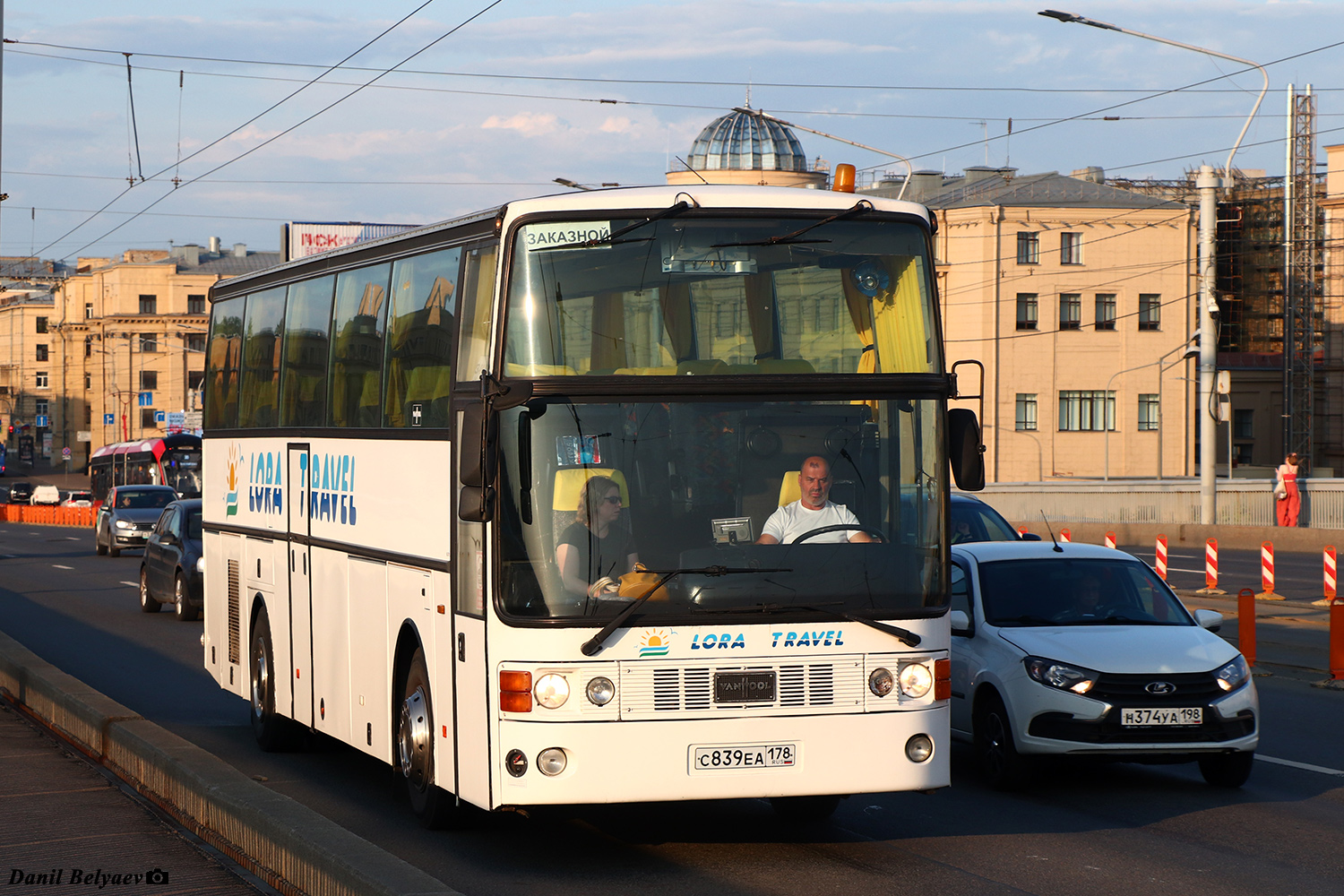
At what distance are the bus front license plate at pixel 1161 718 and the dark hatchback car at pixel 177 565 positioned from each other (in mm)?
15223

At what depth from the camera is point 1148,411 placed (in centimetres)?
7594

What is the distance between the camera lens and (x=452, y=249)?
862 centimetres

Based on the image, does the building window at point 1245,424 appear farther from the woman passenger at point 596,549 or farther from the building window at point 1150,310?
the woman passenger at point 596,549

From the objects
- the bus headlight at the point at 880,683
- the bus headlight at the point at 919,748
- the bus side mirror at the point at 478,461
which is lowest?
the bus headlight at the point at 919,748

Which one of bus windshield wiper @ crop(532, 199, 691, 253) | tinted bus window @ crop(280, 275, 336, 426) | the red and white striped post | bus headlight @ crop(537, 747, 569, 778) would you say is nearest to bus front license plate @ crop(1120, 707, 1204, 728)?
bus headlight @ crop(537, 747, 569, 778)

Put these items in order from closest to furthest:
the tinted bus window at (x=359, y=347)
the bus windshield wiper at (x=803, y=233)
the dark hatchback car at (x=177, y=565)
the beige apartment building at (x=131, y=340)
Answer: the bus windshield wiper at (x=803, y=233) < the tinted bus window at (x=359, y=347) < the dark hatchback car at (x=177, y=565) < the beige apartment building at (x=131, y=340)

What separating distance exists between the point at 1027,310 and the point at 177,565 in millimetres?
56800

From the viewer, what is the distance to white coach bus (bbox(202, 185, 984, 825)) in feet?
24.6

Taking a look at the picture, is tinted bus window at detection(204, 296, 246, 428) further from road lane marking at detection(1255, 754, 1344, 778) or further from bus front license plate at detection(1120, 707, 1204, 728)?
road lane marking at detection(1255, 754, 1344, 778)

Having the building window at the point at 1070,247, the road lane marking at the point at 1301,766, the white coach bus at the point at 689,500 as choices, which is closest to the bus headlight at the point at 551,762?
the white coach bus at the point at 689,500

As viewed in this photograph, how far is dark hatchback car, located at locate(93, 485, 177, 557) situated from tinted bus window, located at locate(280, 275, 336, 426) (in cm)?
2785

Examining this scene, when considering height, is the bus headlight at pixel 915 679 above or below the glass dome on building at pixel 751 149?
below

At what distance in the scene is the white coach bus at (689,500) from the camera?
7.48 meters

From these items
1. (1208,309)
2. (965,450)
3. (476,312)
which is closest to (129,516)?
(1208,309)
